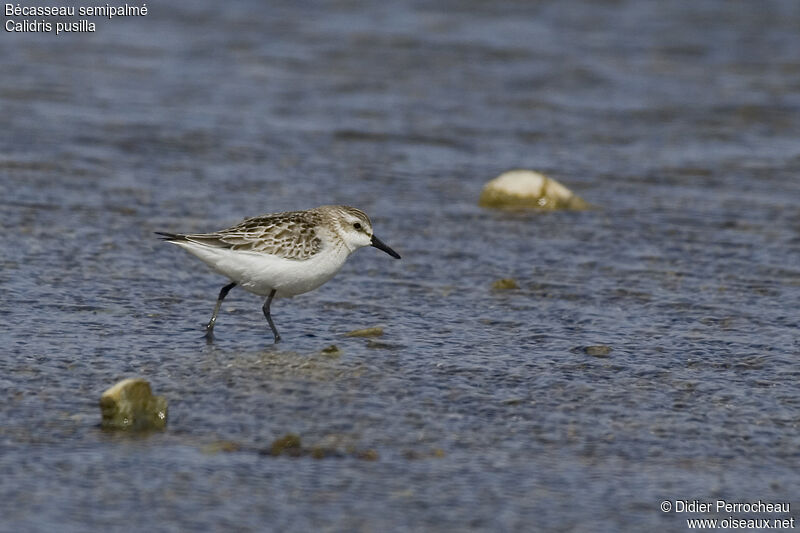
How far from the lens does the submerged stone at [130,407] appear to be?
5984mm

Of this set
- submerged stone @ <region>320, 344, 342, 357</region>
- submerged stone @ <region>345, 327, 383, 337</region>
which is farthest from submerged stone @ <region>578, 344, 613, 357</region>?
submerged stone @ <region>320, 344, 342, 357</region>

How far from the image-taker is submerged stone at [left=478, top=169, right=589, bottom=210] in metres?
11.9

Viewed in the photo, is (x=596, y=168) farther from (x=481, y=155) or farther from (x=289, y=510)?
(x=289, y=510)

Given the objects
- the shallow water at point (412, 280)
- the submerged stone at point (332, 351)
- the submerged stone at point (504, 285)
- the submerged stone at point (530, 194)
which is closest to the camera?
the shallow water at point (412, 280)

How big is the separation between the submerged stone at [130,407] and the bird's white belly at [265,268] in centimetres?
192

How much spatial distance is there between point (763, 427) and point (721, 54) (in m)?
13.6

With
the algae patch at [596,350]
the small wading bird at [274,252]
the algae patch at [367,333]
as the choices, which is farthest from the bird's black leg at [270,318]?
A: the algae patch at [596,350]

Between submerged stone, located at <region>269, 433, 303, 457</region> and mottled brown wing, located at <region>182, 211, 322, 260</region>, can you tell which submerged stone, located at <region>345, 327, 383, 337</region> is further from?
submerged stone, located at <region>269, 433, 303, 457</region>

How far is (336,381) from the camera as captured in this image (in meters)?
7.03

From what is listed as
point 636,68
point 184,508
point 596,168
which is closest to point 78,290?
point 184,508

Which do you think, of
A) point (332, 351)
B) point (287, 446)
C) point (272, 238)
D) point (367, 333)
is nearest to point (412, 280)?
point (367, 333)

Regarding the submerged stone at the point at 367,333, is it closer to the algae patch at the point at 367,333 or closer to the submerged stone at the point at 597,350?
the algae patch at the point at 367,333

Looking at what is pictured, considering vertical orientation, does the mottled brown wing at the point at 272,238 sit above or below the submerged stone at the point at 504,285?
above

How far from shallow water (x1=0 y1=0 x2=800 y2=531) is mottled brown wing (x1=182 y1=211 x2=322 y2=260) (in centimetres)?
59
